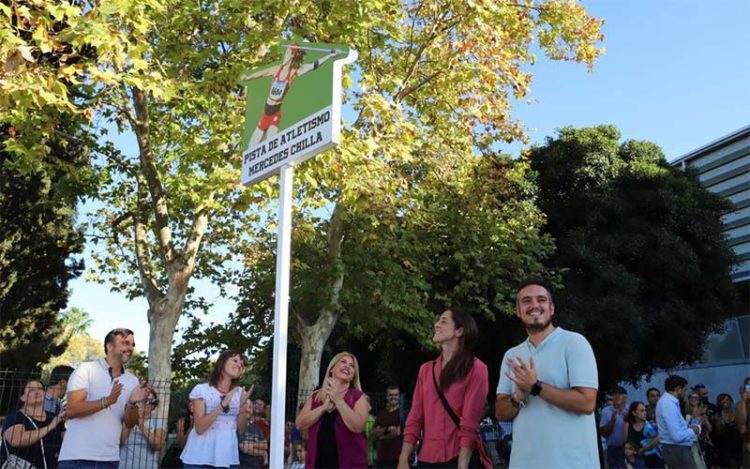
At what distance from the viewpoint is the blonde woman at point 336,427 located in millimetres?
5199

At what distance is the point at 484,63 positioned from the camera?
13883 mm

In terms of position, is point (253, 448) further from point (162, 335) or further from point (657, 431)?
point (657, 431)

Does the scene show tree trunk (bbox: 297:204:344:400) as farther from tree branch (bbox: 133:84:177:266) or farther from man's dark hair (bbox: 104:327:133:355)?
man's dark hair (bbox: 104:327:133:355)

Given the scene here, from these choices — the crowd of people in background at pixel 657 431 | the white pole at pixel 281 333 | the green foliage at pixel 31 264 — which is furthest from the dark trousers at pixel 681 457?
the green foliage at pixel 31 264

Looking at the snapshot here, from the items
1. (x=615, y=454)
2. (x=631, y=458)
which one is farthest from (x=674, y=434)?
(x=631, y=458)

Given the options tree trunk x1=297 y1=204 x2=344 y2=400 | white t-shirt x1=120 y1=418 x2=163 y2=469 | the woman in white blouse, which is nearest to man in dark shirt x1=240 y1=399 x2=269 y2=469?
white t-shirt x1=120 y1=418 x2=163 y2=469

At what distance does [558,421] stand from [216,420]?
309 cm

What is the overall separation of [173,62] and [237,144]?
2176mm

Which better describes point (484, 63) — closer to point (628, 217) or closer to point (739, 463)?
point (739, 463)

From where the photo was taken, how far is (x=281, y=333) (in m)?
4.34

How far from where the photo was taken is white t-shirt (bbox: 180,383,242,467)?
5.78m

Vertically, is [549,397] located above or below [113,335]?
below

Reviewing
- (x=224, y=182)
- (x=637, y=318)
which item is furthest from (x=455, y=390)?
(x=637, y=318)

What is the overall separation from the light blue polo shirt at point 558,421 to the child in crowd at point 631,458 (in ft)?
26.0
